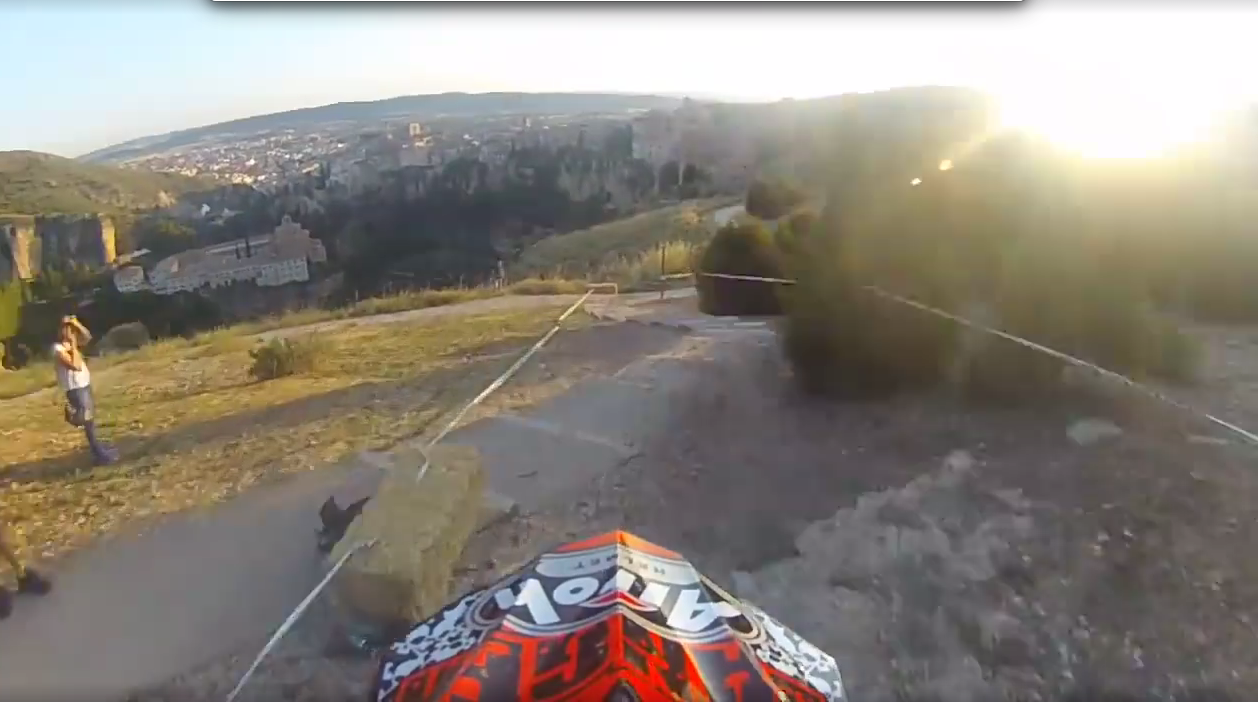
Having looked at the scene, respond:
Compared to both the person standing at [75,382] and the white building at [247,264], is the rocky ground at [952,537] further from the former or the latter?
the white building at [247,264]

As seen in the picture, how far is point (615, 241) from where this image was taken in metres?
24.9

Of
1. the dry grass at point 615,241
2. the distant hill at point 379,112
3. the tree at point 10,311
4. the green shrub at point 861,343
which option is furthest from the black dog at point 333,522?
the distant hill at point 379,112

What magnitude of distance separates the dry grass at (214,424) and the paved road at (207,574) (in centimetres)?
35

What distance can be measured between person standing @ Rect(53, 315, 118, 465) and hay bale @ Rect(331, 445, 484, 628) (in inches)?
85.0

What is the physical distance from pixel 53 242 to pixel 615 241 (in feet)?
60.4

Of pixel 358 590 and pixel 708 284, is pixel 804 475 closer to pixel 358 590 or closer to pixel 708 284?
pixel 358 590

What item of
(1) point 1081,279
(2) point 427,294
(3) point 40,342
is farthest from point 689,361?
(3) point 40,342

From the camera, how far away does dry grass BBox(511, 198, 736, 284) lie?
1972cm

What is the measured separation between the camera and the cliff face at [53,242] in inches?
1064

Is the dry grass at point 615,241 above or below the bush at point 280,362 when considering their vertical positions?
below

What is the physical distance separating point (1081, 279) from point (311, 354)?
20.3ft

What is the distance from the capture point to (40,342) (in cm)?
1559

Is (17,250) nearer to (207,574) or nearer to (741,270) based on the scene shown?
(741,270)

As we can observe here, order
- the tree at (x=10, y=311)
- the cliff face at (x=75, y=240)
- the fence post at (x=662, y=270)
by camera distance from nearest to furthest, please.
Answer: the fence post at (x=662, y=270)
the tree at (x=10, y=311)
the cliff face at (x=75, y=240)
